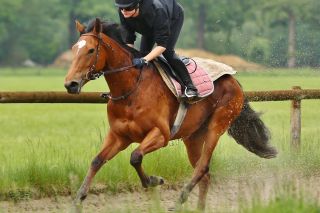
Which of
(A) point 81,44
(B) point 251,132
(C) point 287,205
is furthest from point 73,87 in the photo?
(B) point 251,132

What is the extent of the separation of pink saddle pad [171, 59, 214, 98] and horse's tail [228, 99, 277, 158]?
101 cm

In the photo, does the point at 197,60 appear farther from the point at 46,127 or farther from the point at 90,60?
the point at 46,127

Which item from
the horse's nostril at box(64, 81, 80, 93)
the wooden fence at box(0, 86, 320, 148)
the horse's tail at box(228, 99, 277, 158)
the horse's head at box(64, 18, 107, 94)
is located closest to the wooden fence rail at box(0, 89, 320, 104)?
the wooden fence at box(0, 86, 320, 148)

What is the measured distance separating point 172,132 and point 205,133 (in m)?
0.72

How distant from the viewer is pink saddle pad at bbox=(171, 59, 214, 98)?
8.17m

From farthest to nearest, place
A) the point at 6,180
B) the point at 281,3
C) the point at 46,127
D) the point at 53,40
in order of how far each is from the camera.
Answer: the point at 53,40 → the point at 281,3 → the point at 46,127 → the point at 6,180

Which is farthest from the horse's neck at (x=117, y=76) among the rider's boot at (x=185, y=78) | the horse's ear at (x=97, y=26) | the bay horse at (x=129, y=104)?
the rider's boot at (x=185, y=78)

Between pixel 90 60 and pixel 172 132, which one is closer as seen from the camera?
pixel 90 60

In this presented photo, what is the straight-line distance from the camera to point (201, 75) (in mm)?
8320

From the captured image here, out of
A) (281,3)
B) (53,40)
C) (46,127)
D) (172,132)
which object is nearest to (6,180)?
(172,132)

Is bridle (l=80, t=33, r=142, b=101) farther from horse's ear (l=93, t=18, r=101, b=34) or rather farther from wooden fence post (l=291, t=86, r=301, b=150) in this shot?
wooden fence post (l=291, t=86, r=301, b=150)

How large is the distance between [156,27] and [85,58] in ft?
2.87

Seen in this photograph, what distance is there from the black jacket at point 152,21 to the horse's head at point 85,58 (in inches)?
17.2

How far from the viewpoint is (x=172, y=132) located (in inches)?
316
